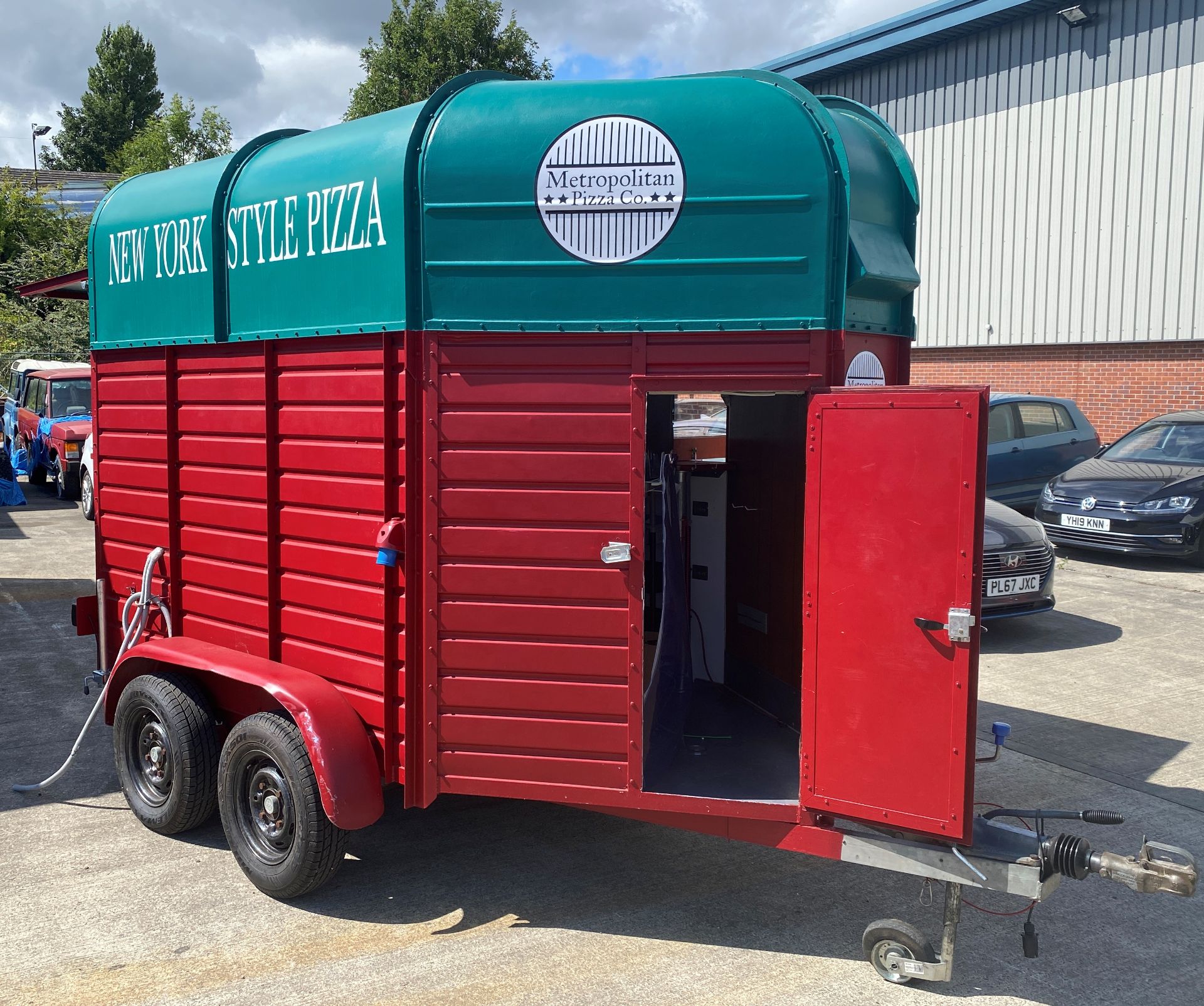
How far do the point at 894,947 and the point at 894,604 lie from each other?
1.32 metres

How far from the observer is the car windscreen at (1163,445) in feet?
43.9

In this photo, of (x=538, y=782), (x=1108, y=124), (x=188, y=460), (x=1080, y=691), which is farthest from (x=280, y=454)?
(x=1108, y=124)

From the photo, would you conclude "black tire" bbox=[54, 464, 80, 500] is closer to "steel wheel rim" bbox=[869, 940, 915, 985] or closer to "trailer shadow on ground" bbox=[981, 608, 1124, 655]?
"trailer shadow on ground" bbox=[981, 608, 1124, 655]

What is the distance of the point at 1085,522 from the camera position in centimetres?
1277

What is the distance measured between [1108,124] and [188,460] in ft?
58.8

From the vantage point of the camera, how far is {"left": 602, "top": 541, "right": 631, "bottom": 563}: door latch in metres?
4.21

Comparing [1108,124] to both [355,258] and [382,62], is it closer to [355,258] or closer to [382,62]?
[355,258]

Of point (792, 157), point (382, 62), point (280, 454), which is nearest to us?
point (792, 157)

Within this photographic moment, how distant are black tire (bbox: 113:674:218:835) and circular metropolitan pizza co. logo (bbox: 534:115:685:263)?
2.87 meters

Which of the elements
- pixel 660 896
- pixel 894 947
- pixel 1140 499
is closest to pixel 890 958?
pixel 894 947

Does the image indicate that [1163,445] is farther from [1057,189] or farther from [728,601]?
[728,601]

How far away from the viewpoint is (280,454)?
16.6 ft

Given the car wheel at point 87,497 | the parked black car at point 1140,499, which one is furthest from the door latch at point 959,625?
the car wheel at point 87,497

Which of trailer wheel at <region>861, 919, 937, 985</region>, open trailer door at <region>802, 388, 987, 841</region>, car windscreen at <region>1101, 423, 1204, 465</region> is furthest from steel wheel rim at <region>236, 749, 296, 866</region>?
car windscreen at <region>1101, 423, 1204, 465</region>
